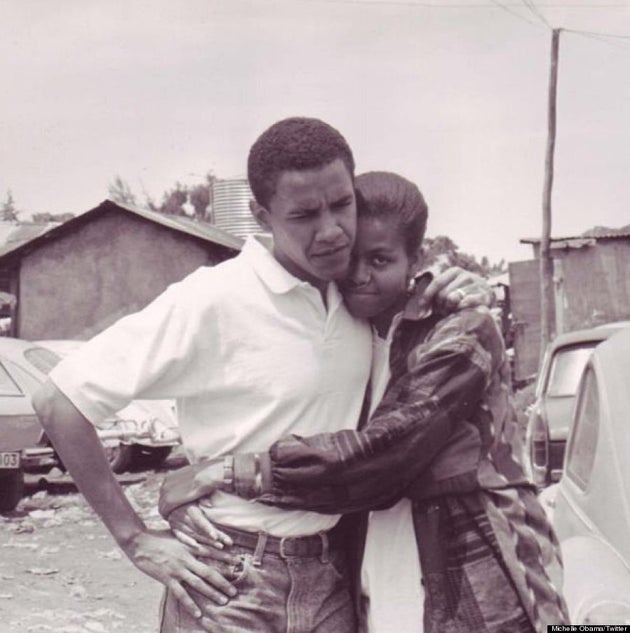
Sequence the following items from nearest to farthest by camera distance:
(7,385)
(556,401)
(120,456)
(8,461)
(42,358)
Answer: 1. (556,401)
2. (8,461)
3. (7,385)
4. (42,358)
5. (120,456)

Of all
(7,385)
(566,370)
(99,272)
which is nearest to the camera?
(566,370)

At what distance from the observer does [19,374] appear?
38.3ft

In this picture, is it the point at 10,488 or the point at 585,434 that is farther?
the point at 10,488

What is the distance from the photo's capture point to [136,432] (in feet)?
42.9

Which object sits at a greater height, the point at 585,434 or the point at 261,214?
the point at 261,214

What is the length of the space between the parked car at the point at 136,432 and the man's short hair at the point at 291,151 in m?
10.6

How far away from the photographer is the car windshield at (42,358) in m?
12.0

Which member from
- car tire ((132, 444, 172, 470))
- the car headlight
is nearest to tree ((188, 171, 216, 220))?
car tire ((132, 444, 172, 470))

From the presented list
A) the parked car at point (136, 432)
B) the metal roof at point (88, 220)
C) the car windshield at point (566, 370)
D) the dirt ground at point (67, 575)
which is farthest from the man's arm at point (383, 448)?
the metal roof at point (88, 220)

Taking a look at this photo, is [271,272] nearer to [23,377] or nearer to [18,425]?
[18,425]

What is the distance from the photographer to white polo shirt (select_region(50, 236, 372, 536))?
231cm

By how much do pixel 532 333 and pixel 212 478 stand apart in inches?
1239

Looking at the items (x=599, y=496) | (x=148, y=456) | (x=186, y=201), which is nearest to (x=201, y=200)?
(x=186, y=201)

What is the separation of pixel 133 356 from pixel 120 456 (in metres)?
11.2
